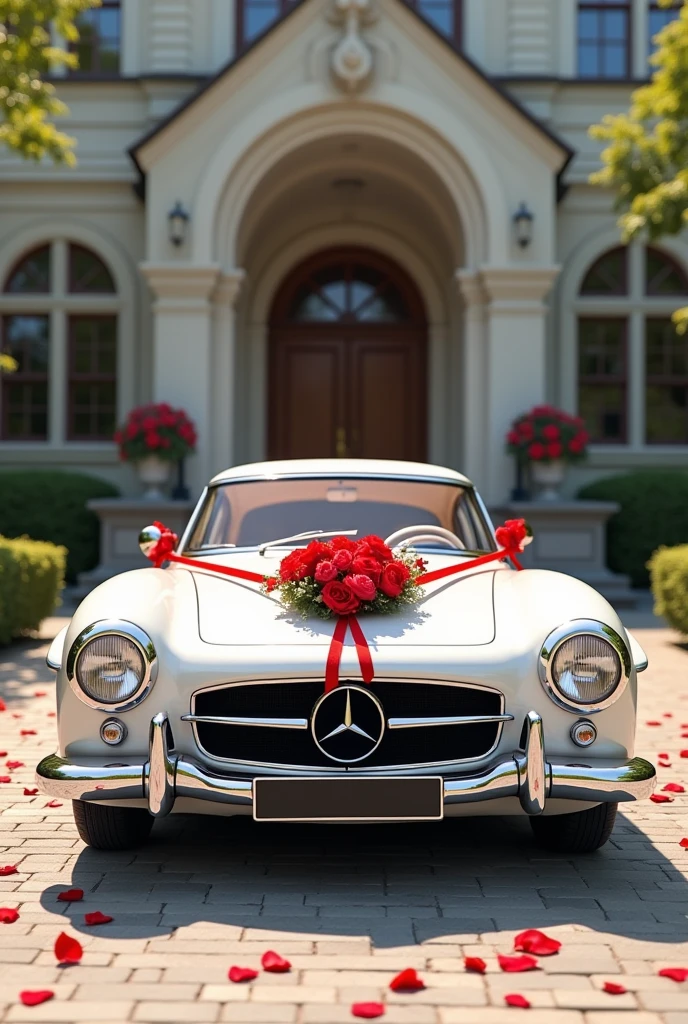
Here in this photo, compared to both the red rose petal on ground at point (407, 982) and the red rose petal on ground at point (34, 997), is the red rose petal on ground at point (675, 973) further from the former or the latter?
the red rose petal on ground at point (34, 997)

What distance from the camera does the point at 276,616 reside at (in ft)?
12.8

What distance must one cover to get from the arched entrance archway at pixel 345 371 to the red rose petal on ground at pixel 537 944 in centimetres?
1327

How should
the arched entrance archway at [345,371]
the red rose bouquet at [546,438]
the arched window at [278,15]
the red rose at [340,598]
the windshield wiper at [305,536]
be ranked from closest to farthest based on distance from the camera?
the red rose at [340,598], the windshield wiper at [305,536], the red rose bouquet at [546,438], the arched window at [278,15], the arched entrance archway at [345,371]

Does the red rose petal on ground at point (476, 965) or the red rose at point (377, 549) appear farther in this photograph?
the red rose at point (377, 549)

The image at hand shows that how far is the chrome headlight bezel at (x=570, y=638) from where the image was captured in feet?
11.8

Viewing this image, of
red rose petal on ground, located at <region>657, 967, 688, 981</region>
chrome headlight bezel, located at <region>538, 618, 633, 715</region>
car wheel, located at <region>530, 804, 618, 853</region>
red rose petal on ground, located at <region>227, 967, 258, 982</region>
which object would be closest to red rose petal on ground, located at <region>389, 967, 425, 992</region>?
red rose petal on ground, located at <region>227, 967, 258, 982</region>

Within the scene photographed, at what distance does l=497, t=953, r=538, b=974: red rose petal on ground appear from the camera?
2951mm

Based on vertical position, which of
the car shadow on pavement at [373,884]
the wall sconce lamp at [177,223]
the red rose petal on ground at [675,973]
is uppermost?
the wall sconce lamp at [177,223]

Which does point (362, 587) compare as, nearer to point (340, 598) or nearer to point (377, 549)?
point (340, 598)

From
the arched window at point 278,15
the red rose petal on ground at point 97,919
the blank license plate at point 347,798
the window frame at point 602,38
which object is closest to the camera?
the red rose petal on ground at point 97,919

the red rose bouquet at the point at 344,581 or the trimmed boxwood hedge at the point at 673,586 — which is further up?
the red rose bouquet at the point at 344,581

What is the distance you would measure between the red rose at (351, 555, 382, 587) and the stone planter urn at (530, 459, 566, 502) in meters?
9.24

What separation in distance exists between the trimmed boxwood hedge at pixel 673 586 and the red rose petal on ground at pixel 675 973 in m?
6.43

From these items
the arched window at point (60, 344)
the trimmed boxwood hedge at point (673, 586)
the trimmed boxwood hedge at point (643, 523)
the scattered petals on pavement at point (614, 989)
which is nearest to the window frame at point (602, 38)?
the trimmed boxwood hedge at point (643, 523)
